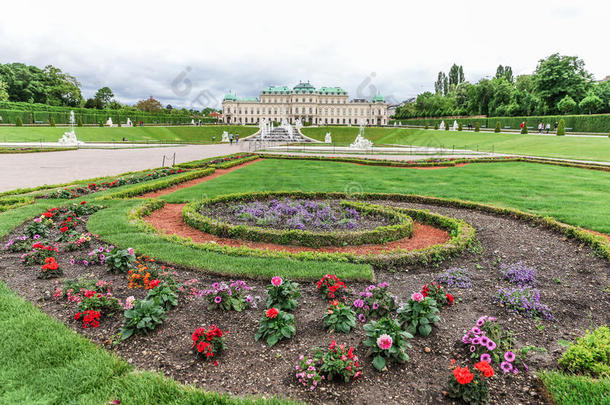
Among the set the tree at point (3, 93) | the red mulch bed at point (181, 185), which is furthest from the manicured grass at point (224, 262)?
the tree at point (3, 93)

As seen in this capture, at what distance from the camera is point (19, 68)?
5591cm

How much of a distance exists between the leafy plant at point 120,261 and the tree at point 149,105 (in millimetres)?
100518

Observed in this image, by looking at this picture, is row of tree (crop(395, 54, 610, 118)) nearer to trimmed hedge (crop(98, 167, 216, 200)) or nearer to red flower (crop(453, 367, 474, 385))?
trimmed hedge (crop(98, 167, 216, 200))

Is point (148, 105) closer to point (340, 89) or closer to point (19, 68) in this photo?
point (19, 68)

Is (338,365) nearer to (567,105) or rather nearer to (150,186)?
(150,186)

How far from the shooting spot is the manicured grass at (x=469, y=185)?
8555 mm

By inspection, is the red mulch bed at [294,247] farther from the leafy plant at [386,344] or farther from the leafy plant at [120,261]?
the leafy plant at [386,344]

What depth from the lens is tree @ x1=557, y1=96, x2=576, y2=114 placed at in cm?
4332

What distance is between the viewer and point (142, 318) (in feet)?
10.9

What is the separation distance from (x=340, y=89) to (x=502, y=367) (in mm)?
120651

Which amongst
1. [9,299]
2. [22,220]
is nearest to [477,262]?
[9,299]

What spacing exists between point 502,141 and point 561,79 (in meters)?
20.1

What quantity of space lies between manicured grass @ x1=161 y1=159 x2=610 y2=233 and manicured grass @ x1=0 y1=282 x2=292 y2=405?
633cm

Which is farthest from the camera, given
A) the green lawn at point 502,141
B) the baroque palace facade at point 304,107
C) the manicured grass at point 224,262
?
the baroque palace facade at point 304,107
